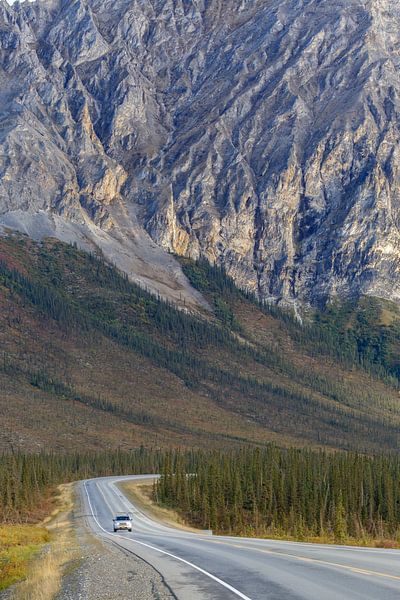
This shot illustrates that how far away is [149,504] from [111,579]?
3529 inches

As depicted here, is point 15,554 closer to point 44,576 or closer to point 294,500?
point 44,576

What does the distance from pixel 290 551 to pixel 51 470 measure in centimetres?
12905

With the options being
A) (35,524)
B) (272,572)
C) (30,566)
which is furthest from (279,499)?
(272,572)

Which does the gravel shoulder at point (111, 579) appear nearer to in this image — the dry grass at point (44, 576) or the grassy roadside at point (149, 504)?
the dry grass at point (44, 576)

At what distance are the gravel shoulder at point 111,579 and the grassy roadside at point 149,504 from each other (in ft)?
163

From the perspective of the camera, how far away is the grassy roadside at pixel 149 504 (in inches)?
4237

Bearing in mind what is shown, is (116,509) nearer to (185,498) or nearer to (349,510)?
(185,498)

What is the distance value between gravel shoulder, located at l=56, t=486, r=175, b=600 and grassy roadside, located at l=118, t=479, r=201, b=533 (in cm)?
4972

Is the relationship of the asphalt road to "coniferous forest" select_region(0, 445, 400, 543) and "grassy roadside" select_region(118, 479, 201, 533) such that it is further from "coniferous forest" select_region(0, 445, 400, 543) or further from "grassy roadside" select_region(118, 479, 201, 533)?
"grassy roadside" select_region(118, 479, 201, 533)

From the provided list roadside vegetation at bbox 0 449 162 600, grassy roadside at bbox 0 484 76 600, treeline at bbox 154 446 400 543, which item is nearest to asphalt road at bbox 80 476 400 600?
grassy roadside at bbox 0 484 76 600

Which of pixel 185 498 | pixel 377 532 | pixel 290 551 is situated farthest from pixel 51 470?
pixel 290 551

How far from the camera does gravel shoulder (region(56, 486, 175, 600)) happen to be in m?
30.6

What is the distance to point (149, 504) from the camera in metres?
123

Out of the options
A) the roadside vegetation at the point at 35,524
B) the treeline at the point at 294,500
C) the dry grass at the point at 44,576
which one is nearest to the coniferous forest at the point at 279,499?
the treeline at the point at 294,500
